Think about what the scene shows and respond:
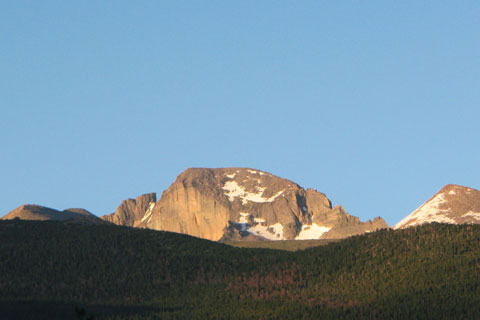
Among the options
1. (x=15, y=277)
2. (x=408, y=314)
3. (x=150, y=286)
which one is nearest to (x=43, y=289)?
(x=15, y=277)

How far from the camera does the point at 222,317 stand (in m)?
153

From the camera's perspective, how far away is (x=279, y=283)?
578 ft

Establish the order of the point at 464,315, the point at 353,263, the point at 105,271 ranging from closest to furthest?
the point at 464,315 → the point at 353,263 → the point at 105,271

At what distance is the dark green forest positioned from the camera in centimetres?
15112

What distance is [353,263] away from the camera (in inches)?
6959

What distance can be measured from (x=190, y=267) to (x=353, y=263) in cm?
4174

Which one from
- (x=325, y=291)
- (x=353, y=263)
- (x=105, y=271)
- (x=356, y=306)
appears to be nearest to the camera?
(x=356, y=306)

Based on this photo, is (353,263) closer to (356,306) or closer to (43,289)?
(356,306)

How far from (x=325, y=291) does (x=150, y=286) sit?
42.2 metres

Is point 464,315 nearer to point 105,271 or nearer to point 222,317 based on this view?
point 222,317

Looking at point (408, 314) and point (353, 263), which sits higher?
point (353, 263)

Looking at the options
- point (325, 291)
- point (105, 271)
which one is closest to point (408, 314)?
point (325, 291)

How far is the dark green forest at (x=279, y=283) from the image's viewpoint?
151 meters

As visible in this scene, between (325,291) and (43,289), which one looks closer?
(325,291)
